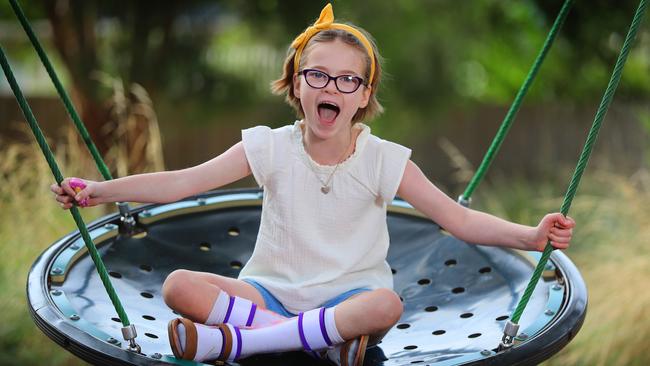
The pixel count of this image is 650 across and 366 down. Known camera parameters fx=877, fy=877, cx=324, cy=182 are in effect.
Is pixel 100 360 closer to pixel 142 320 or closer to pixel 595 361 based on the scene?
pixel 142 320

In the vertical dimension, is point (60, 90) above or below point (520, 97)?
below

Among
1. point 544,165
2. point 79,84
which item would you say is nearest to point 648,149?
point 544,165

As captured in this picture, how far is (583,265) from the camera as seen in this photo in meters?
3.42

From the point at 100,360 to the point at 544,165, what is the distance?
439cm

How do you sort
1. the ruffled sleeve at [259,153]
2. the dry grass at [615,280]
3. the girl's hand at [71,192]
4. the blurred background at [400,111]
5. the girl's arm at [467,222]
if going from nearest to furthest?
the girl's hand at [71,192], the girl's arm at [467,222], the ruffled sleeve at [259,153], the dry grass at [615,280], the blurred background at [400,111]

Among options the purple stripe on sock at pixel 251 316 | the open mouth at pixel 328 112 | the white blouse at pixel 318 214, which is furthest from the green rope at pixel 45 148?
the open mouth at pixel 328 112

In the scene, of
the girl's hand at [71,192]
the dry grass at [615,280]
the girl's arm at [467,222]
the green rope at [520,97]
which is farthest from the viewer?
the dry grass at [615,280]

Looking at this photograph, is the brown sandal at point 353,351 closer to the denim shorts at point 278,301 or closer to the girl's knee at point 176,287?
the denim shorts at point 278,301

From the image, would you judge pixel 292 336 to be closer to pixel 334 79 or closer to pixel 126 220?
pixel 334 79

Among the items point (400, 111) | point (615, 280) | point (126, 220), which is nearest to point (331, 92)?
point (126, 220)

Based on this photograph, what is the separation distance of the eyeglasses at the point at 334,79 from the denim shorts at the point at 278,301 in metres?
0.38

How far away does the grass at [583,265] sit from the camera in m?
2.88

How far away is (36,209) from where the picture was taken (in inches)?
132

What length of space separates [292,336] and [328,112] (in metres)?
0.41
